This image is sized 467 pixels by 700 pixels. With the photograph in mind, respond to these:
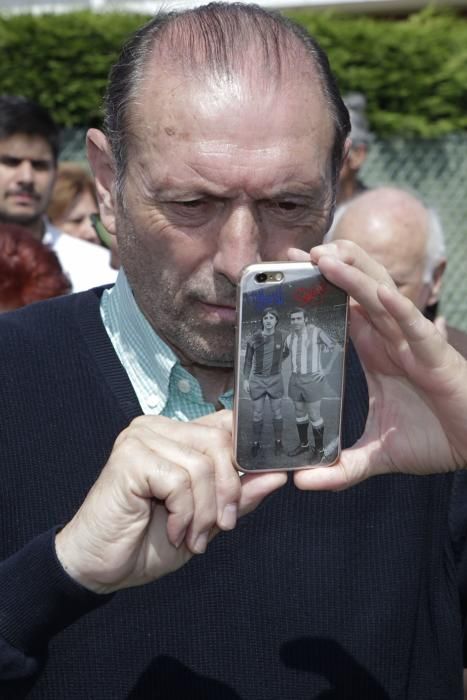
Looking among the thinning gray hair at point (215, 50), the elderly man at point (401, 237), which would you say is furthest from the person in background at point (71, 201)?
the thinning gray hair at point (215, 50)

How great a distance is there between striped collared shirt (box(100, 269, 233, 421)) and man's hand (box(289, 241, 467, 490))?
0.41 metres

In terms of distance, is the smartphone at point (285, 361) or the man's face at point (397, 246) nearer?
the smartphone at point (285, 361)

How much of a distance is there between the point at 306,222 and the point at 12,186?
4.30 m

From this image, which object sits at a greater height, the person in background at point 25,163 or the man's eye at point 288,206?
the man's eye at point 288,206

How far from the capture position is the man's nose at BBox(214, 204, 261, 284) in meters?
1.79

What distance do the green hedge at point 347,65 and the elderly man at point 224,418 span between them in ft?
24.4

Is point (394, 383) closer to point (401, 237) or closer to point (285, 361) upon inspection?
point (285, 361)

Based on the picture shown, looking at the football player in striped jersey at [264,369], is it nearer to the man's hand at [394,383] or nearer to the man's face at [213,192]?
the man's hand at [394,383]

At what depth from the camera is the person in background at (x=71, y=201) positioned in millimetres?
6695

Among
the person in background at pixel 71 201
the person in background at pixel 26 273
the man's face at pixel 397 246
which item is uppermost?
the person in background at pixel 26 273

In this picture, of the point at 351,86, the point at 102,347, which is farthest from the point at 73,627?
the point at 351,86

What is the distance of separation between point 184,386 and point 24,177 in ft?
13.8

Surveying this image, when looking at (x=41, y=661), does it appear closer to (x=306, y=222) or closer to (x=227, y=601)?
(x=227, y=601)

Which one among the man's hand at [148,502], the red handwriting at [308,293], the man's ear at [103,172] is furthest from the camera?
the man's ear at [103,172]
